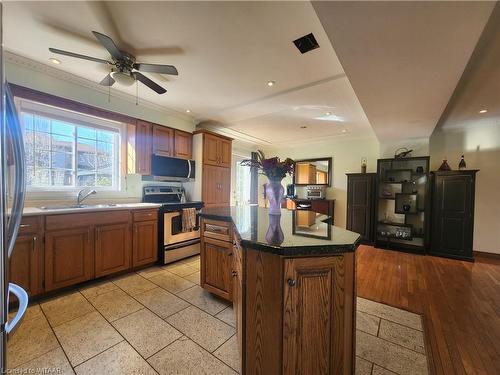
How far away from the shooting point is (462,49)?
5.04 feet

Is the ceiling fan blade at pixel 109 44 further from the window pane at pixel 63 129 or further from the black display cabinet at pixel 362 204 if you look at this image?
the black display cabinet at pixel 362 204

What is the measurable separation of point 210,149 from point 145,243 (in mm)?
2038

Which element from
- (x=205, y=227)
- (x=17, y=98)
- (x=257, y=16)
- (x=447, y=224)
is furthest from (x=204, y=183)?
(x=447, y=224)

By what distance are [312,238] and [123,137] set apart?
11.0 feet

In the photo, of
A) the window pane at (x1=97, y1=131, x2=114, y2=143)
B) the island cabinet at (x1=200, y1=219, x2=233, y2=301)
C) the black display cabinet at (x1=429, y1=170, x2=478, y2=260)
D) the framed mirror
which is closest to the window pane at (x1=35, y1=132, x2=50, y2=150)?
the window pane at (x1=97, y1=131, x2=114, y2=143)

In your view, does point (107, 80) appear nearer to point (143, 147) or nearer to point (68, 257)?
point (143, 147)

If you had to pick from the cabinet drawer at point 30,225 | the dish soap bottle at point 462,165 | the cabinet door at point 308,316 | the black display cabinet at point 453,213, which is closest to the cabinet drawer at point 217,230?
the cabinet door at point 308,316

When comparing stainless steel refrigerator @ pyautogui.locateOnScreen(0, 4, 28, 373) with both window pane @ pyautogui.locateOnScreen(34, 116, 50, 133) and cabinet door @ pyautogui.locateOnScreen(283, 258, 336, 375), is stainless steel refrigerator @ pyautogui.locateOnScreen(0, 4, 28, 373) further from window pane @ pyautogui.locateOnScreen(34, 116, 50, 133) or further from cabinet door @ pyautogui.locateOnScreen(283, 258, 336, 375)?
window pane @ pyautogui.locateOnScreen(34, 116, 50, 133)

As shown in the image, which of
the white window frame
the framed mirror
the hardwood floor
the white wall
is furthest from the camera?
the framed mirror

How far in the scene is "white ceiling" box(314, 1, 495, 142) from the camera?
124cm

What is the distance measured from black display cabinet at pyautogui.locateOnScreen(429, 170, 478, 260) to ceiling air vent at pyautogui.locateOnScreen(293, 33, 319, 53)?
12.1 ft

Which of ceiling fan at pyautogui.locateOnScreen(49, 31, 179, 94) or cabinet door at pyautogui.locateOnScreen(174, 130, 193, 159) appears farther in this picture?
cabinet door at pyautogui.locateOnScreen(174, 130, 193, 159)

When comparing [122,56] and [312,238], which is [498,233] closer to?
[312,238]

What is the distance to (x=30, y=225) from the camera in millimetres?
2051
